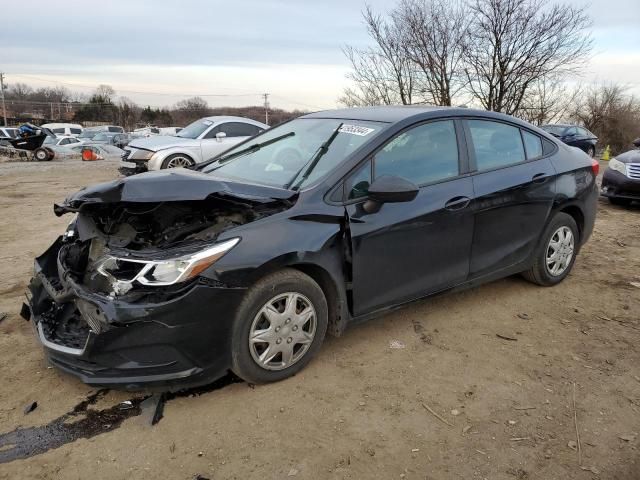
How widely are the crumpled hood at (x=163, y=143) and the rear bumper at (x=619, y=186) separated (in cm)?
827

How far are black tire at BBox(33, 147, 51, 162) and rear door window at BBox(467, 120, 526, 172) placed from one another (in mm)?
21119

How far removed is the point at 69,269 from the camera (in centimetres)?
309

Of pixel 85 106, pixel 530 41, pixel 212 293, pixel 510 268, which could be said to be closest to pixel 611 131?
pixel 530 41

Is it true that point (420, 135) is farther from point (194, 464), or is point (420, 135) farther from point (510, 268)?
point (194, 464)

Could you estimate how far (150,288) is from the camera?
2637mm

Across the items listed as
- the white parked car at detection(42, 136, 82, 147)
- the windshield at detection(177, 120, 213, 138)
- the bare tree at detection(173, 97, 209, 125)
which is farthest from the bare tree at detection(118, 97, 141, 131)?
the windshield at detection(177, 120, 213, 138)

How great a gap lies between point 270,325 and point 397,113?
1.86 meters

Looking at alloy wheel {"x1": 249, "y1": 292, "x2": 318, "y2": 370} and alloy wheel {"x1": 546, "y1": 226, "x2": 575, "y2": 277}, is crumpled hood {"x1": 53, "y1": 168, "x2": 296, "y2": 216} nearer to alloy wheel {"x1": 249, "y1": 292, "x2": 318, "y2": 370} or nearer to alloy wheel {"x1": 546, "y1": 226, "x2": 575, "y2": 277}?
alloy wheel {"x1": 249, "y1": 292, "x2": 318, "y2": 370}

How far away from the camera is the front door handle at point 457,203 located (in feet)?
11.7

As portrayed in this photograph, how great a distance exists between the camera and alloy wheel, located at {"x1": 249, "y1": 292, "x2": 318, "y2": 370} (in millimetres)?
2891

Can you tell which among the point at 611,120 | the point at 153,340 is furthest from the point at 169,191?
the point at 611,120

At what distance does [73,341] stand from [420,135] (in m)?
2.61

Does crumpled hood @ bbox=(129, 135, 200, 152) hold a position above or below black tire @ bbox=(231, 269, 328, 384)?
above

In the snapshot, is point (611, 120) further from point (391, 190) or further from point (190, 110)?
point (190, 110)
